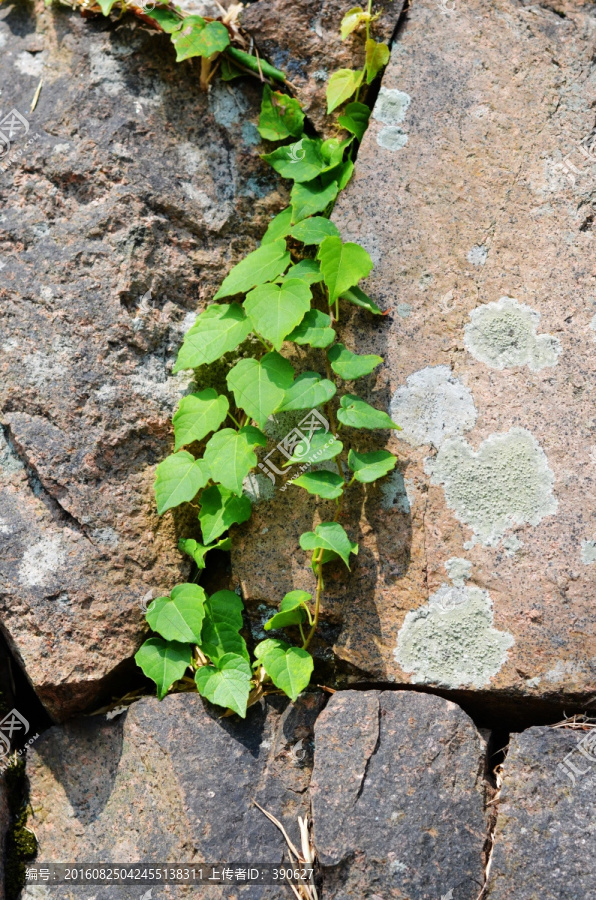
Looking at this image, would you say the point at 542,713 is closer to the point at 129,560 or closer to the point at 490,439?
the point at 490,439

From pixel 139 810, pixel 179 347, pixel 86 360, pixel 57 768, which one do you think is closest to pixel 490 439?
pixel 179 347

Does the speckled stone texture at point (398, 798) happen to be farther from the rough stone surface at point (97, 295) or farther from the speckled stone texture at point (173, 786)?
the rough stone surface at point (97, 295)

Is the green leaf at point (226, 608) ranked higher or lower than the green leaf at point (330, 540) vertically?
lower

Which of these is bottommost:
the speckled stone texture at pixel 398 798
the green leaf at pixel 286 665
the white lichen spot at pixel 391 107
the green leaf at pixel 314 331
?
the speckled stone texture at pixel 398 798

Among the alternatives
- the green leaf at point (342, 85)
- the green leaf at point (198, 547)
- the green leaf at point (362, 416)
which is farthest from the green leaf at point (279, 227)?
the green leaf at point (198, 547)

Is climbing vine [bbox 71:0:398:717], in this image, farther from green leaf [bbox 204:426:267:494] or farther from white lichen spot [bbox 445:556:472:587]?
white lichen spot [bbox 445:556:472:587]

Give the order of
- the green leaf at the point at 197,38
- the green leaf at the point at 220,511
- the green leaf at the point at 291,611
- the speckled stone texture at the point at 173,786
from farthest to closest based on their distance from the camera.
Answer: the green leaf at the point at 197,38 → the green leaf at the point at 220,511 → the green leaf at the point at 291,611 → the speckled stone texture at the point at 173,786
